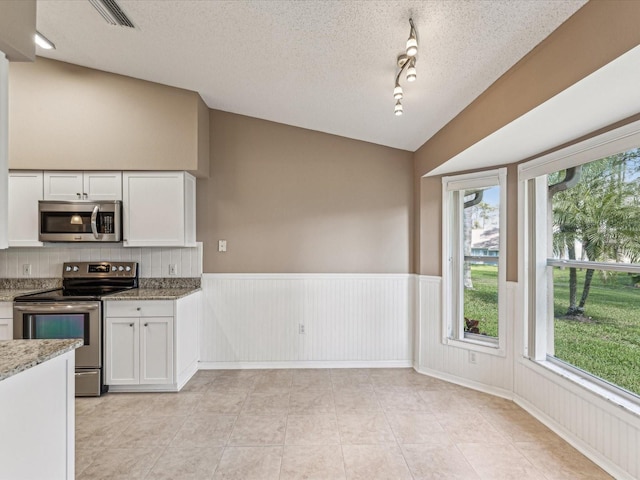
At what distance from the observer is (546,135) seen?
2.46 metres

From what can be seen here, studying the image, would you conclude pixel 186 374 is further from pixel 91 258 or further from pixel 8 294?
pixel 8 294

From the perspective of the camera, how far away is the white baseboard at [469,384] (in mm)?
3293

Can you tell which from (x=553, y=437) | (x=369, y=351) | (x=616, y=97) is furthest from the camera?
(x=369, y=351)

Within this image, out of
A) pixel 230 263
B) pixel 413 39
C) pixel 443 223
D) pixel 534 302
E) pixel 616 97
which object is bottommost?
pixel 534 302

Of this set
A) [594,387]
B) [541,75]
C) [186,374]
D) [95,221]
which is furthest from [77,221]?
[594,387]

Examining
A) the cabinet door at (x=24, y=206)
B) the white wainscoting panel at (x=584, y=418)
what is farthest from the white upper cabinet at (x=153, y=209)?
the white wainscoting panel at (x=584, y=418)

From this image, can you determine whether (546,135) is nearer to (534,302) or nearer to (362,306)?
(534,302)

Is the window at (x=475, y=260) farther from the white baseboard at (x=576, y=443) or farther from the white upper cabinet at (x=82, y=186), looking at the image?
the white upper cabinet at (x=82, y=186)

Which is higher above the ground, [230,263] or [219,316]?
[230,263]

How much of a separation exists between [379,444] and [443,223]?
2.22 m

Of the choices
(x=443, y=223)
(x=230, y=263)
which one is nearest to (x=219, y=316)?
(x=230, y=263)

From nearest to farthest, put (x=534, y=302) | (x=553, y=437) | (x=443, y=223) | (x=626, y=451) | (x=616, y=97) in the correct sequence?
(x=616, y=97)
(x=626, y=451)
(x=553, y=437)
(x=534, y=302)
(x=443, y=223)

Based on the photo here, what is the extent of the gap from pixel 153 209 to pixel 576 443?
390 centimetres

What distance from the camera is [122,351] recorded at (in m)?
3.35
